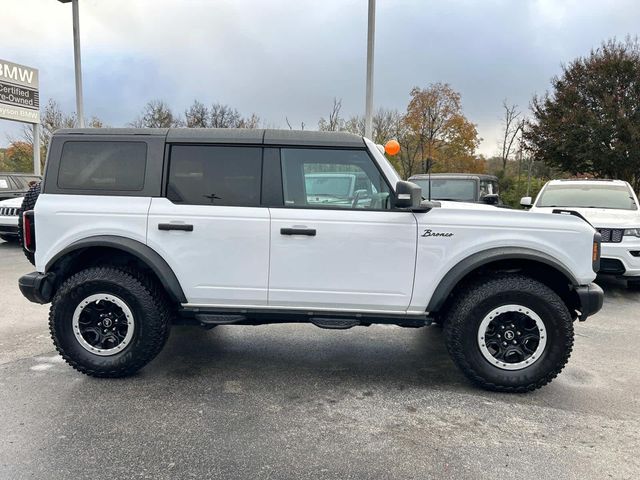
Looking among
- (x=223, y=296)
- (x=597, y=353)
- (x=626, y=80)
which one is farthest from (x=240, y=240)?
(x=626, y=80)

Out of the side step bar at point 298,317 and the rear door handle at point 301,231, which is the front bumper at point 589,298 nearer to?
the side step bar at point 298,317

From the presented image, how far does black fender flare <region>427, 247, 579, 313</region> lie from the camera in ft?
11.7

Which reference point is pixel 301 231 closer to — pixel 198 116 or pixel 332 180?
pixel 332 180

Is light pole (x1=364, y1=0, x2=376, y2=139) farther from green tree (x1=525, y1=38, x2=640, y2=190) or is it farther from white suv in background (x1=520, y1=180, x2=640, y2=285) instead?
green tree (x1=525, y1=38, x2=640, y2=190)

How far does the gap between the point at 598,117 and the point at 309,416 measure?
16.7 m

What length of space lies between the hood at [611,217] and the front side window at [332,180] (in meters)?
3.89

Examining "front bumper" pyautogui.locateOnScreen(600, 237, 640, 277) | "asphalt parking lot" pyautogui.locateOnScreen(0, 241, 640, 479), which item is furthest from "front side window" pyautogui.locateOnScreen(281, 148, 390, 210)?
"front bumper" pyautogui.locateOnScreen(600, 237, 640, 277)

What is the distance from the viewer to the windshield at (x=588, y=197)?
8.05 m

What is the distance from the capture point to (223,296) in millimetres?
3805

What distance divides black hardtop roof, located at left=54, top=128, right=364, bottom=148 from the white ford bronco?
0.01 metres

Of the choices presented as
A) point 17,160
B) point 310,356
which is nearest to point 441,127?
point 310,356

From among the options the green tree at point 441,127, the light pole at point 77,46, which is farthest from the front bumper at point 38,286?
the green tree at point 441,127

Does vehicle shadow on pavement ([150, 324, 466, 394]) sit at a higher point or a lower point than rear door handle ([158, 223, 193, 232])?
lower

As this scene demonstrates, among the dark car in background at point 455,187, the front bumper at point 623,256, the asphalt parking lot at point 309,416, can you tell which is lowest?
the asphalt parking lot at point 309,416
